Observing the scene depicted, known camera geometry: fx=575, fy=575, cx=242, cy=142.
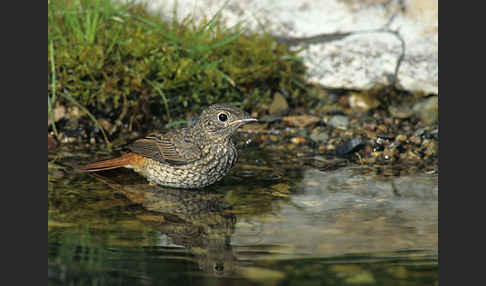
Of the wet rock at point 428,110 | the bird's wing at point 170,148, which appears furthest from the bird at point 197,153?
the wet rock at point 428,110

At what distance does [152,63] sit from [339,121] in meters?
2.69

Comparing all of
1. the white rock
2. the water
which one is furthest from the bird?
the white rock

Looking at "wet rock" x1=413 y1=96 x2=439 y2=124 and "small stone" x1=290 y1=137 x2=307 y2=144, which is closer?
"small stone" x1=290 y1=137 x2=307 y2=144

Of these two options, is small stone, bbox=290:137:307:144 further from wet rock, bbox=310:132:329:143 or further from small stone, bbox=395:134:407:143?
small stone, bbox=395:134:407:143

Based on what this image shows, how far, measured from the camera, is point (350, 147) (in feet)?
23.3

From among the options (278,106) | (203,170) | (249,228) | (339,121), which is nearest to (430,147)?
(339,121)

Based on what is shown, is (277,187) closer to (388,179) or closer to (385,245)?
(388,179)

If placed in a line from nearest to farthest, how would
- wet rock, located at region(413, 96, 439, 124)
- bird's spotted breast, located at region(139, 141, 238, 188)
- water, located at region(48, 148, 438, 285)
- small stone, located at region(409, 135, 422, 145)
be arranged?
water, located at region(48, 148, 438, 285), bird's spotted breast, located at region(139, 141, 238, 188), small stone, located at region(409, 135, 422, 145), wet rock, located at region(413, 96, 439, 124)

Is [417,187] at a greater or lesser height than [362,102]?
lesser

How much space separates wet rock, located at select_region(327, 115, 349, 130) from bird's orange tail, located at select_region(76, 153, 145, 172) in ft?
9.79

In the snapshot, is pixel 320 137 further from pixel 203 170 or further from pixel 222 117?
pixel 203 170

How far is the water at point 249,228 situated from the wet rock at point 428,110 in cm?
202

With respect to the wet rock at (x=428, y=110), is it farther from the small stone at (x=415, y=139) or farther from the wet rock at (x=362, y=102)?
the small stone at (x=415, y=139)

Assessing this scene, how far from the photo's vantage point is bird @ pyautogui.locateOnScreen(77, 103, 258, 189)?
5730 mm
